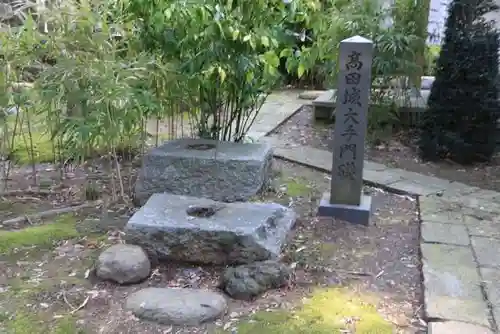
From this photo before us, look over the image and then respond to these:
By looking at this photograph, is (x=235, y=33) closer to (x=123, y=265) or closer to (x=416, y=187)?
(x=123, y=265)

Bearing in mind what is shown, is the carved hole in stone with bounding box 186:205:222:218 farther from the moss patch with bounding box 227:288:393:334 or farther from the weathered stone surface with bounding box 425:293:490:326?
the weathered stone surface with bounding box 425:293:490:326

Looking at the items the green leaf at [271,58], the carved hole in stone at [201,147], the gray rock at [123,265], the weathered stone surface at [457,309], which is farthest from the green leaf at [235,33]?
the weathered stone surface at [457,309]

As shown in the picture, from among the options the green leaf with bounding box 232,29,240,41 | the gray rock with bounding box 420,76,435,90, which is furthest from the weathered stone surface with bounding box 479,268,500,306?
the gray rock with bounding box 420,76,435,90

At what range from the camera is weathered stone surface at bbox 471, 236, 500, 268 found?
9.41 feet

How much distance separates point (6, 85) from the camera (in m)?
3.32

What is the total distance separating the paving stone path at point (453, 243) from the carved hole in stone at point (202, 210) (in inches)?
43.5

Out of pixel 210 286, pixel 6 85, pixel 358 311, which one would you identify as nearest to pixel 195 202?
pixel 210 286

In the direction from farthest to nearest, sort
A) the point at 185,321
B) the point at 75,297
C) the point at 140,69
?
the point at 140,69 < the point at 75,297 < the point at 185,321

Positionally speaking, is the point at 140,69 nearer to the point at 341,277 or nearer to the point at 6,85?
the point at 6,85

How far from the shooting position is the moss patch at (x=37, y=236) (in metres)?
2.91

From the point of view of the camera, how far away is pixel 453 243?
3.08 metres

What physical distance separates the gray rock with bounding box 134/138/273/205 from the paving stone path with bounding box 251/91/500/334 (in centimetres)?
110

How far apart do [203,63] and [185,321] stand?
5.77ft

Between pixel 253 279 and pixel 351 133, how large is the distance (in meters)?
1.22
